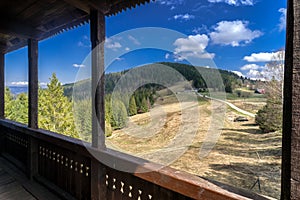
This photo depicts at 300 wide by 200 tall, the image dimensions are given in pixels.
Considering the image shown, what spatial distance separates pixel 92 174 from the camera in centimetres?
157

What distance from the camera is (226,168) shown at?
7.61m

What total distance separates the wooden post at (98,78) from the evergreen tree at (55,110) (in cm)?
1249

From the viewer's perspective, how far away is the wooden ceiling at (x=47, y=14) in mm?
1577

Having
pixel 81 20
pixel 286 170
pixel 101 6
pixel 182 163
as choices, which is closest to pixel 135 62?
pixel 81 20

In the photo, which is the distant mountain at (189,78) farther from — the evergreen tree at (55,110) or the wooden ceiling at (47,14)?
the evergreen tree at (55,110)

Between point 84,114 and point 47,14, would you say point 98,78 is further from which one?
point 84,114

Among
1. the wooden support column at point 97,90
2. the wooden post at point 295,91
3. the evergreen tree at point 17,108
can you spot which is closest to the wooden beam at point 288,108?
the wooden post at point 295,91

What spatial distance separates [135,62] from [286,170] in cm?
259

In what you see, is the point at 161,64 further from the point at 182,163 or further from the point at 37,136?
the point at 182,163

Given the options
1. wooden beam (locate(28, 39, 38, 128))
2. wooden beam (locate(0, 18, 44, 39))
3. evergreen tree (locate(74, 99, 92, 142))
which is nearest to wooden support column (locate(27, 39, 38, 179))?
wooden beam (locate(28, 39, 38, 128))

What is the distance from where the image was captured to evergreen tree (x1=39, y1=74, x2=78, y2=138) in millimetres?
13047

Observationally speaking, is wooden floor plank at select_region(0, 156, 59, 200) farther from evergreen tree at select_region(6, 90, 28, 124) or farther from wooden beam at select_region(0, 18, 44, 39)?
evergreen tree at select_region(6, 90, 28, 124)

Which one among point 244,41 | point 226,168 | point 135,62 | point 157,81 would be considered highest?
point 244,41

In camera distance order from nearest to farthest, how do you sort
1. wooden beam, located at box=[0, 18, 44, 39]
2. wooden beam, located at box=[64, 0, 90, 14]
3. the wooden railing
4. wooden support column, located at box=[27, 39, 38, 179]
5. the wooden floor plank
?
1. the wooden railing
2. wooden beam, located at box=[64, 0, 90, 14]
3. the wooden floor plank
4. wooden beam, located at box=[0, 18, 44, 39]
5. wooden support column, located at box=[27, 39, 38, 179]
